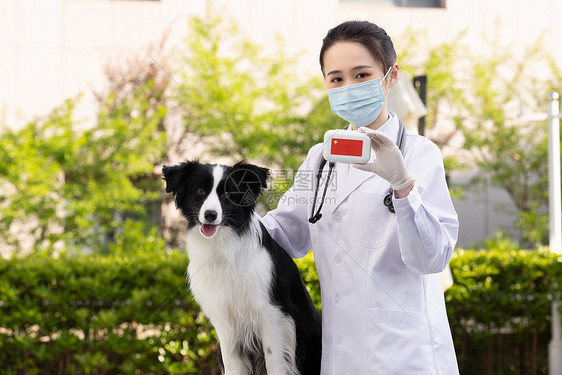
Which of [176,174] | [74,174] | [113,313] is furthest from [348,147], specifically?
[74,174]

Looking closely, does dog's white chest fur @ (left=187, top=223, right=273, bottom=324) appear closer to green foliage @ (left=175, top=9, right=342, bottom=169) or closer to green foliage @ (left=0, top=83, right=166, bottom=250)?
green foliage @ (left=0, top=83, right=166, bottom=250)

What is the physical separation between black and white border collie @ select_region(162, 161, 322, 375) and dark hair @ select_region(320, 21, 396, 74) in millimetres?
740

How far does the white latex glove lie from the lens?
157cm

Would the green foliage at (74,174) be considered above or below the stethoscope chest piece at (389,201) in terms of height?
below

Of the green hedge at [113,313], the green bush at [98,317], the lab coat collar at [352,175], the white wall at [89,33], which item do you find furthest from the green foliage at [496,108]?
the lab coat collar at [352,175]

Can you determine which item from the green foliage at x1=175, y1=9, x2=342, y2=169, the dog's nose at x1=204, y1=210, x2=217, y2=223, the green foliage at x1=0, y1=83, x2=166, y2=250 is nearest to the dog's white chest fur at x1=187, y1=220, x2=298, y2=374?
the dog's nose at x1=204, y1=210, x2=217, y2=223

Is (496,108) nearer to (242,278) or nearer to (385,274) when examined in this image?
(242,278)

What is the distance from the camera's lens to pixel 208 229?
92.4 inches

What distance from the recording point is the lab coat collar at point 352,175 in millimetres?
1899

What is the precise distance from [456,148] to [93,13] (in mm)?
7867

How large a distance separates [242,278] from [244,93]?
24.2ft

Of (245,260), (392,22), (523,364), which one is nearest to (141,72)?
(392,22)

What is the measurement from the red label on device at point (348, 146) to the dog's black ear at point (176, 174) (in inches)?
40.1

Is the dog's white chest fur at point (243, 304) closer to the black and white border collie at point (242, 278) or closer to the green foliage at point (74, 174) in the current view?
the black and white border collie at point (242, 278)
